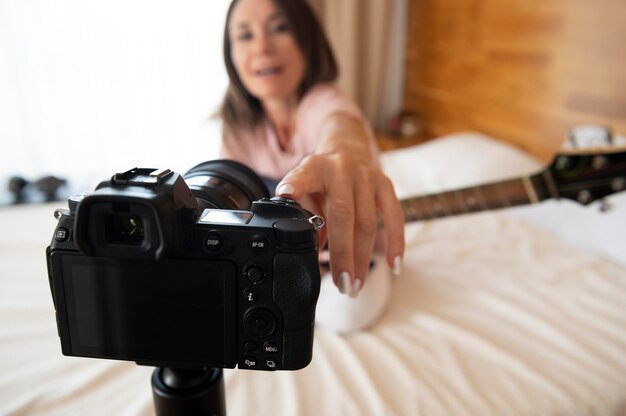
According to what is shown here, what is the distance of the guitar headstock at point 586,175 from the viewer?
0.87 metres

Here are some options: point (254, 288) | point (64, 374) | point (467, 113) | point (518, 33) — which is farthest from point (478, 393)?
point (467, 113)

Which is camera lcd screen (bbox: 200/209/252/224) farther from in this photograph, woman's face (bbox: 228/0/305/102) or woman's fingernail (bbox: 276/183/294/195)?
woman's face (bbox: 228/0/305/102)

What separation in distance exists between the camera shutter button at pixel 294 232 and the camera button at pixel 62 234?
173 mm

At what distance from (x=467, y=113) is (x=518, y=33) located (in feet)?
1.31

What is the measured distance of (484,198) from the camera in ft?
3.12

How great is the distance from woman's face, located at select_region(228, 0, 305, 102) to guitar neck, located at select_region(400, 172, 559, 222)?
15.2 inches

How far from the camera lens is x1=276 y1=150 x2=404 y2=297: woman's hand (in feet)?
1.59

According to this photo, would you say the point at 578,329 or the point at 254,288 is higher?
the point at 254,288

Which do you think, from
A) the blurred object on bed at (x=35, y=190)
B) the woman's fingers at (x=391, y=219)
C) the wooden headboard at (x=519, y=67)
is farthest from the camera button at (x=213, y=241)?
the blurred object on bed at (x=35, y=190)

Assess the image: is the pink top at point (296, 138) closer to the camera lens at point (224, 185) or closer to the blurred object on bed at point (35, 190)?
the camera lens at point (224, 185)

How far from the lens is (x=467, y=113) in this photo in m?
1.88

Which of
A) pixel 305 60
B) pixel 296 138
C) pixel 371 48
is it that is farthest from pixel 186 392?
pixel 371 48

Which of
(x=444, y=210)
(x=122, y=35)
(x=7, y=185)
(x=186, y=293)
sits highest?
(x=122, y=35)

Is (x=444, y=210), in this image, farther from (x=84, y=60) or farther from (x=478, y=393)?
(x=84, y=60)
